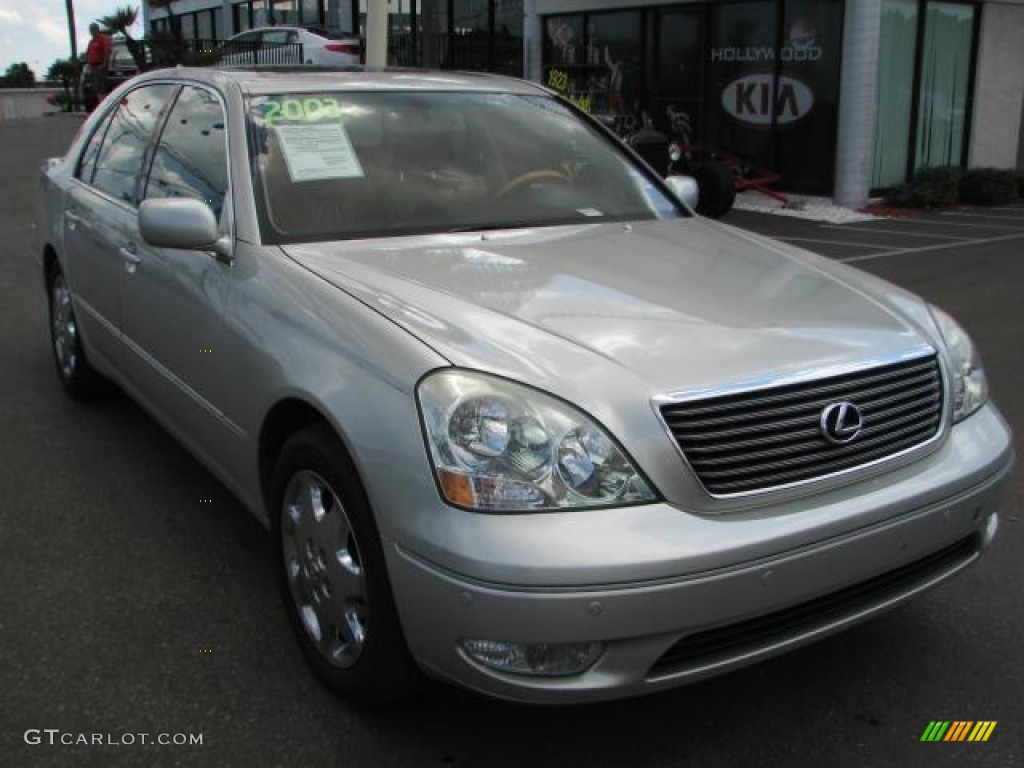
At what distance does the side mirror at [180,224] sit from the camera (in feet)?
10.0

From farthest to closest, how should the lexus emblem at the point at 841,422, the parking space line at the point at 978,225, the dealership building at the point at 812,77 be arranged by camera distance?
the dealership building at the point at 812,77, the parking space line at the point at 978,225, the lexus emblem at the point at 841,422

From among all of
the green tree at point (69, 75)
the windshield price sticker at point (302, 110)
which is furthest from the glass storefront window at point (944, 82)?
the green tree at point (69, 75)

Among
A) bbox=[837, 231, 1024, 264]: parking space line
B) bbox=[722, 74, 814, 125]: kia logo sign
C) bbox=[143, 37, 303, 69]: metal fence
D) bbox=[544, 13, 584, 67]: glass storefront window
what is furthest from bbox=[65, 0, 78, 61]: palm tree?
bbox=[837, 231, 1024, 264]: parking space line

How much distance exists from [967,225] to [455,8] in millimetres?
12029

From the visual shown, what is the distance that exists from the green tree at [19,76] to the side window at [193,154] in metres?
35.6

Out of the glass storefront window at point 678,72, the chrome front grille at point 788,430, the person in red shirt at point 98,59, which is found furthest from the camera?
the person in red shirt at point 98,59

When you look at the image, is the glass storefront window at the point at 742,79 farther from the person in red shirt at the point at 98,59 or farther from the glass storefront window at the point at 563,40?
the person in red shirt at the point at 98,59

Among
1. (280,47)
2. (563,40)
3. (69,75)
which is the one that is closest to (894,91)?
(563,40)

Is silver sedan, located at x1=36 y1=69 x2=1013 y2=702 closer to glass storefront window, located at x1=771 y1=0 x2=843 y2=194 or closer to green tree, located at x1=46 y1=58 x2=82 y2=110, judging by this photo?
glass storefront window, located at x1=771 y1=0 x2=843 y2=194

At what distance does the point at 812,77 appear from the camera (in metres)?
13.8

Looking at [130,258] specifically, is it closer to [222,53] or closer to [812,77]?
[812,77]

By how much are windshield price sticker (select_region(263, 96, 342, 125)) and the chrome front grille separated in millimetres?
1865

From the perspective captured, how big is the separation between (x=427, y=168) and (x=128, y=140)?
1.64 m

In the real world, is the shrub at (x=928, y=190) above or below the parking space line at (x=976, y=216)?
above
